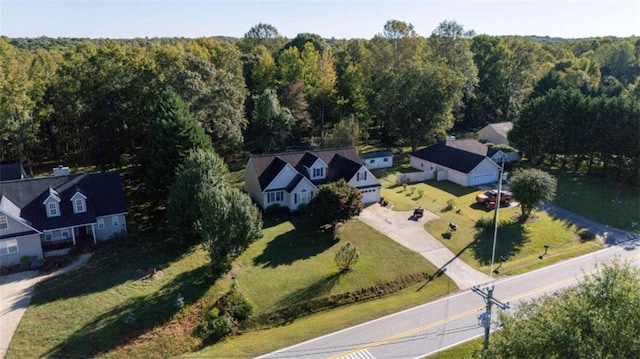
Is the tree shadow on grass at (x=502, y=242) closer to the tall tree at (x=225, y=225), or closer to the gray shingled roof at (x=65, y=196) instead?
the tall tree at (x=225, y=225)

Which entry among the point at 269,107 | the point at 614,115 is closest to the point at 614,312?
the point at 614,115

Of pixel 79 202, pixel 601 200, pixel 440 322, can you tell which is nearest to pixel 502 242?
pixel 440 322

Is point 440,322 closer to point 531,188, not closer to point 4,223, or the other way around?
point 531,188

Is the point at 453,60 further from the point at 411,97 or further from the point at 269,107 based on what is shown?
the point at 269,107

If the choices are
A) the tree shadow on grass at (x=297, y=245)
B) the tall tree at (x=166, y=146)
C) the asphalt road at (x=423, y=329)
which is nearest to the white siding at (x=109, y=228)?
the tall tree at (x=166, y=146)

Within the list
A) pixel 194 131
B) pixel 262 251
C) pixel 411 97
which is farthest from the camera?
pixel 411 97
